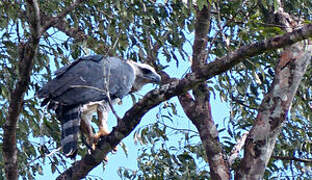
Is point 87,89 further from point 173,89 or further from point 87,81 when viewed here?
point 173,89

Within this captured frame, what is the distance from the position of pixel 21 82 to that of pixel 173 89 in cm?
82

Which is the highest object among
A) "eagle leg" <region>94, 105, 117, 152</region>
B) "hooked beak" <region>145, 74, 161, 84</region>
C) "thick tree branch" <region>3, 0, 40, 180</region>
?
"hooked beak" <region>145, 74, 161, 84</region>

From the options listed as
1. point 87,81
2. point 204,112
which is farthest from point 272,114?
point 87,81

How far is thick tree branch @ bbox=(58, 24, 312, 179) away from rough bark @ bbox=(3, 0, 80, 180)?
366mm

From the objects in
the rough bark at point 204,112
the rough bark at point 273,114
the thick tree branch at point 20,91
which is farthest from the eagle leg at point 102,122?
the rough bark at point 273,114

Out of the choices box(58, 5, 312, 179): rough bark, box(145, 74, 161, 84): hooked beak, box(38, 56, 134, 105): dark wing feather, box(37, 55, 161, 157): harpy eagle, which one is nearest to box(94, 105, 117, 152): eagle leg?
box(37, 55, 161, 157): harpy eagle

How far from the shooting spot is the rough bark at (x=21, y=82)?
319 cm

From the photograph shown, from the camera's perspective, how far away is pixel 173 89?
3.33m

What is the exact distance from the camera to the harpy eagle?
4.23 m

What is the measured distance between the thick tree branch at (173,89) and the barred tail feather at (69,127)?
1.04 ft

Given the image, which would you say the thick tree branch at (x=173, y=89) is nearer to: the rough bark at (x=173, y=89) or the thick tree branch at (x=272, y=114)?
the rough bark at (x=173, y=89)

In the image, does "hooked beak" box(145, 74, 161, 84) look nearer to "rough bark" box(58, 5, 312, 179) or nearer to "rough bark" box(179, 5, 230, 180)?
"rough bark" box(179, 5, 230, 180)

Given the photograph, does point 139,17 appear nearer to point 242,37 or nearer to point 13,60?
point 13,60

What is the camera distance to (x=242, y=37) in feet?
12.2
